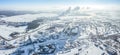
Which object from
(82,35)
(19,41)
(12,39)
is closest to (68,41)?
(82,35)

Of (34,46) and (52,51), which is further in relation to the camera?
(34,46)

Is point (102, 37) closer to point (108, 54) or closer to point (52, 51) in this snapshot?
point (108, 54)

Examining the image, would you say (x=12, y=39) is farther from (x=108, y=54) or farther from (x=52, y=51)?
(x=108, y=54)

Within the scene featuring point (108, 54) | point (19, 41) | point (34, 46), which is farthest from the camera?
point (19, 41)

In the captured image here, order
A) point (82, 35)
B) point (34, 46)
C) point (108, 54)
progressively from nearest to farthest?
point (108, 54)
point (34, 46)
point (82, 35)

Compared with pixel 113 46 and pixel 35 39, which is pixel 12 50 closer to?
pixel 35 39

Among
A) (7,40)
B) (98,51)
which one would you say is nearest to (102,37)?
(98,51)

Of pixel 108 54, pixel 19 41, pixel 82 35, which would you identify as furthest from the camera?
pixel 82 35

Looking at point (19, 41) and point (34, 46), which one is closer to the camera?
point (34, 46)

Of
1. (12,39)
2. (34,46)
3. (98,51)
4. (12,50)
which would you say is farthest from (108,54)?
(12,39)
